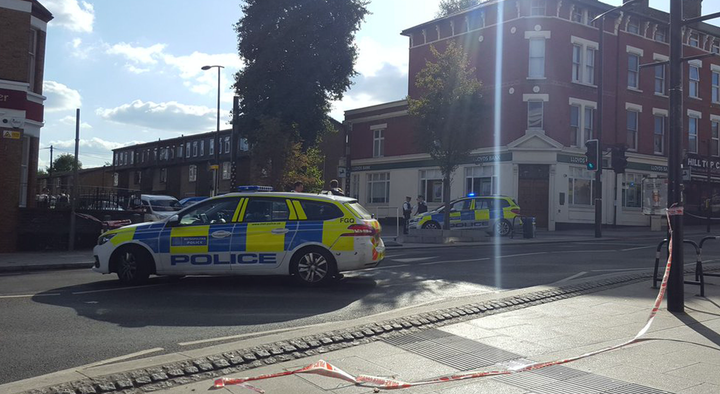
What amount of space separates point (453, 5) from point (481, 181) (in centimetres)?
2343

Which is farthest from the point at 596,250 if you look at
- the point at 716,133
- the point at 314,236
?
the point at 716,133

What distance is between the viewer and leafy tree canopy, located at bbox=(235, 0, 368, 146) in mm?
35750

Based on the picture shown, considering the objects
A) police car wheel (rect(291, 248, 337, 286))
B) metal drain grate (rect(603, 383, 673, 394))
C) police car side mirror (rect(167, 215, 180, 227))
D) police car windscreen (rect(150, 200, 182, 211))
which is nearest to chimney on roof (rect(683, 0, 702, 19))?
police car windscreen (rect(150, 200, 182, 211))

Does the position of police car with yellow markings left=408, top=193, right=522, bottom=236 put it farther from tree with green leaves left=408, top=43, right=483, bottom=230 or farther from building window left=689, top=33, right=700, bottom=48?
building window left=689, top=33, right=700, bottom=48

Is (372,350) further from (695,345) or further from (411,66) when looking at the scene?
(411,66)

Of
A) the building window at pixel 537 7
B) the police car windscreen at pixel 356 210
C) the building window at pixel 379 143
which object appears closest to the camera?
the police car windscreen at pixel 356 210

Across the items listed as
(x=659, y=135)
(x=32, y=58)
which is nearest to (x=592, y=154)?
(x=659, y=135)

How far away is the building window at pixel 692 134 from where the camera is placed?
39.5m

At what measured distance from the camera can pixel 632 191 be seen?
36406mm

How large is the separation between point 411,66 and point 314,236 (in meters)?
31.5

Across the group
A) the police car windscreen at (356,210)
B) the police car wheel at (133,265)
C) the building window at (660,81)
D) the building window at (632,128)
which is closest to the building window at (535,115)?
the building window at (632,128)

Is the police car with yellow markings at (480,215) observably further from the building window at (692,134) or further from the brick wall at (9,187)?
the building window at (692,134)

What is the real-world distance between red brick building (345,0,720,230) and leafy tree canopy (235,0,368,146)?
19.0 ft

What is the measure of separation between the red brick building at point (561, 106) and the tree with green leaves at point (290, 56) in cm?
573
